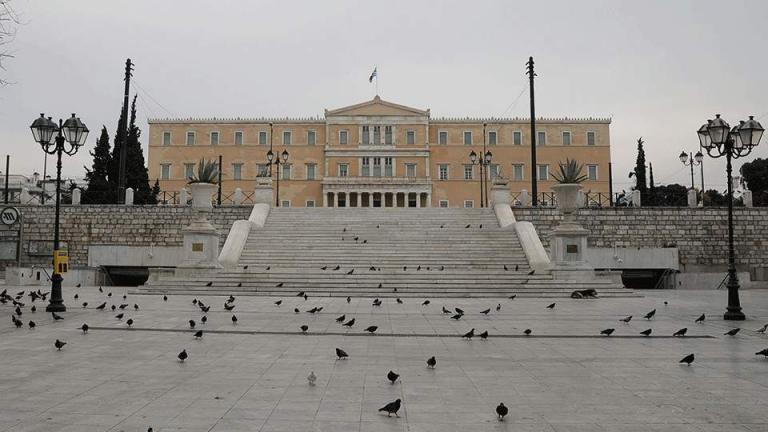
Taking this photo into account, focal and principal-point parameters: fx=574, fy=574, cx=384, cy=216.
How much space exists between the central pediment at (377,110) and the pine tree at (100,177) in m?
27.7

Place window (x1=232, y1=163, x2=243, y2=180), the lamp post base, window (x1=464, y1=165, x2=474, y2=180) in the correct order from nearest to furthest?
the lamp post base < window (x1=464, y1=165, x2=474, y2=180) < window (x1=232, y1=163, x2=243, y2=180)

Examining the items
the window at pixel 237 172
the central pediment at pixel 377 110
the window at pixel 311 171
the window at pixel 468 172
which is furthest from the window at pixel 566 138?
the window at pixel 237 172

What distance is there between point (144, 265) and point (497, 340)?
18346 mm

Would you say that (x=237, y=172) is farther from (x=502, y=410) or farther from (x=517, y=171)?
(x=502, y=410)

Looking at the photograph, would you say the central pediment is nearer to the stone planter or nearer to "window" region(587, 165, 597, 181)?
"window" region(587, 165, 597, 181)

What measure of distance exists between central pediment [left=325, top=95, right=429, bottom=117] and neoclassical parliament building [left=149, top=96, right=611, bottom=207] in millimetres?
113

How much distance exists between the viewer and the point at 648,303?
14500 millimetres

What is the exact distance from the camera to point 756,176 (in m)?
56.7

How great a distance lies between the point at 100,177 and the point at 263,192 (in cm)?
2176

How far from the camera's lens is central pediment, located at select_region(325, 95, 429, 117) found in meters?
65.0

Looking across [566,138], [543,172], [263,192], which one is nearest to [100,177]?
[263,192]

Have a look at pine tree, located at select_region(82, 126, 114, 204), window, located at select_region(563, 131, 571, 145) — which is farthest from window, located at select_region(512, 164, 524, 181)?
pine tree, located at select_region(82, 126, 114, 204)

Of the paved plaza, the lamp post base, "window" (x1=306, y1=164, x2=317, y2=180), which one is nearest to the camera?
the paved plaza

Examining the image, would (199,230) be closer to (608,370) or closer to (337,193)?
(608,370)
